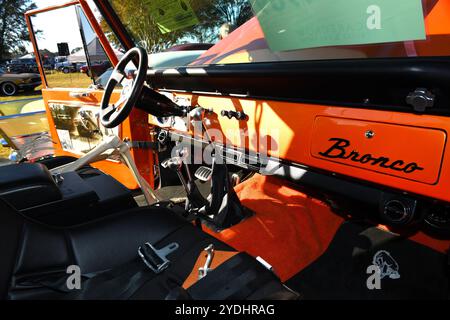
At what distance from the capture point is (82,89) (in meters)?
2.84

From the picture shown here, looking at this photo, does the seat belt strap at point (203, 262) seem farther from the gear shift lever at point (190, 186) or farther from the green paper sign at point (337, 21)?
the green paper sign at point (337, 21)

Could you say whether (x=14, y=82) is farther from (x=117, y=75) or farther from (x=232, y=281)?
(x=232, y=281)

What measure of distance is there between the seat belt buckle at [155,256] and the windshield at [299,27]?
A: 93cm

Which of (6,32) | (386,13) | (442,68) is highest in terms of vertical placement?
(6,32)

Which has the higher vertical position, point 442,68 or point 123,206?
point 442,68

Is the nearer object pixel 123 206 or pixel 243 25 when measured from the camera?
pixel 243 25

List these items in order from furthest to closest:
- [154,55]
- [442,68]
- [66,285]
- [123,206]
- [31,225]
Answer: [154,55] → [123,206] → [31,225] → [66,285] → [442,68]

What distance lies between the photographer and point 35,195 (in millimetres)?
1522

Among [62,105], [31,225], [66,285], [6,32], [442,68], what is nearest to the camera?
[442,68]

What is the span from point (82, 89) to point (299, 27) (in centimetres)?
220

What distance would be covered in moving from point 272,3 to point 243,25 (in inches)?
11.2

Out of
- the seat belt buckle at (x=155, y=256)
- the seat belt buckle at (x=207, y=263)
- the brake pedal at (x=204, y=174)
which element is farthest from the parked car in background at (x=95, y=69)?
the seat belt buckle at (x=207, y=263)

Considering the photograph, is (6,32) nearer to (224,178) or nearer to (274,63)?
(224,178)
